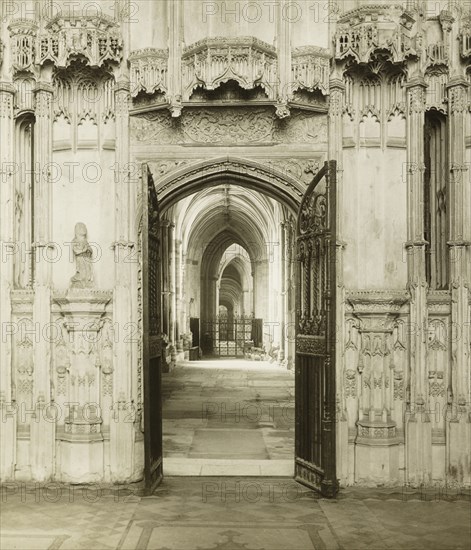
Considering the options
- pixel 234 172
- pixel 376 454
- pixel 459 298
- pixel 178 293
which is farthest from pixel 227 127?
pixel 178 293

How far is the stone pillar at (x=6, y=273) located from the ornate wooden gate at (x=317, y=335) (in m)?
3.14

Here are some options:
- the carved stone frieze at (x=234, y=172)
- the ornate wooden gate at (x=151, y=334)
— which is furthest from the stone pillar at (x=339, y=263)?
the ornate wooden gate at (x=151, y=334)

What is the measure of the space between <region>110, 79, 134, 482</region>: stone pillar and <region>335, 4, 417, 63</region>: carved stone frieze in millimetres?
2436

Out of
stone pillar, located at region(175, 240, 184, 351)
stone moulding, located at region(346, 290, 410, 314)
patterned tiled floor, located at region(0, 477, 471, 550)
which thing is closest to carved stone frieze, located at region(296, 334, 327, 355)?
stone moulding, located at region(346, 290, 410, 314)

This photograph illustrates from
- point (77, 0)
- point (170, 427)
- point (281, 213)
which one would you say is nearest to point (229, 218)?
point (281, 213)

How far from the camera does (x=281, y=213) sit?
2473 cm

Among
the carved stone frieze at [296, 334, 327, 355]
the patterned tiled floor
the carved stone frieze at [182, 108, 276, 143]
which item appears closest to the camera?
the patterned tiled floor

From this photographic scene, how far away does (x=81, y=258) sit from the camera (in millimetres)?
7977

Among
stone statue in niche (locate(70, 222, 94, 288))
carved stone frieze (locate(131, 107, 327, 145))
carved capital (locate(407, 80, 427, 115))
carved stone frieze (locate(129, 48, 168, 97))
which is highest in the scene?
carved stone frieze (locate(129, 48, 168, 97))

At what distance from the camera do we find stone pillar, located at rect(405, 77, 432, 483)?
7.84 meters

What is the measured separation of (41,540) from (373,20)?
19.5 feet

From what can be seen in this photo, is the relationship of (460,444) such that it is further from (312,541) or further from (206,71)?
(206,71)

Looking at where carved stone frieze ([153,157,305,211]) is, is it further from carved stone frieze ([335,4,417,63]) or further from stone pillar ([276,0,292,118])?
carved stone frieze ([335,4,417,63])

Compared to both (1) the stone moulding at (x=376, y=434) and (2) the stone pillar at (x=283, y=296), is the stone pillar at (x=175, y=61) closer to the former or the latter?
(1) the stone moulding at (x=376, y=434)
